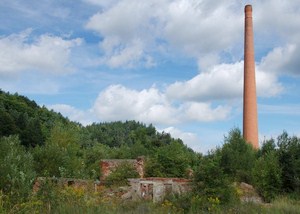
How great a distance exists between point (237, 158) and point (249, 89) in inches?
621

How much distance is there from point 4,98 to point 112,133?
19858 mm

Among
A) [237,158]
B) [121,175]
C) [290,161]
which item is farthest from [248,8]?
[121,175]

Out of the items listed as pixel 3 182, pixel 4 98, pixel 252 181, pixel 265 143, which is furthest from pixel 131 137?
pixel 3 182

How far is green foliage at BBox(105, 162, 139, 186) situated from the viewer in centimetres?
2144

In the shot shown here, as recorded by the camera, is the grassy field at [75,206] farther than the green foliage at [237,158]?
No

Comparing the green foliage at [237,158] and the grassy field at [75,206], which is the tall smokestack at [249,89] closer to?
the green foliage at [237,158]

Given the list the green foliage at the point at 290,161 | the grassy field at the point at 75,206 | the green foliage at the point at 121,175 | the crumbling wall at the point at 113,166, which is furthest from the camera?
the crumbling wall at the point at 113,166

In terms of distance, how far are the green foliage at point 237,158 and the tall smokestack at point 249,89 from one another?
9184 millimetres

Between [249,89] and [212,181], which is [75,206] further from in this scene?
[249,89]

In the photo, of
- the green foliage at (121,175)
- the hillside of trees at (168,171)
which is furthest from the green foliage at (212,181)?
the green foliage at (121,175)

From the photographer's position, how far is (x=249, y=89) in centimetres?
3988

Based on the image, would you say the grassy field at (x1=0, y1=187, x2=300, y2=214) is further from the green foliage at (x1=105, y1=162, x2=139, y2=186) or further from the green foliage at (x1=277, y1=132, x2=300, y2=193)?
the green foliage at (x1=105, y1=162, x2=139, y2=186)

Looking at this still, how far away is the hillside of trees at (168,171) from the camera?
845cm

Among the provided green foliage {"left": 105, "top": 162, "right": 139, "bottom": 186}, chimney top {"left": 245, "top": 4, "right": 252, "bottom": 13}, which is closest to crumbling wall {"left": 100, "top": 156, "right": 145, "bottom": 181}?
green foliage {"left": 105, "top": 162, "right": 139, "bottom": 186}
